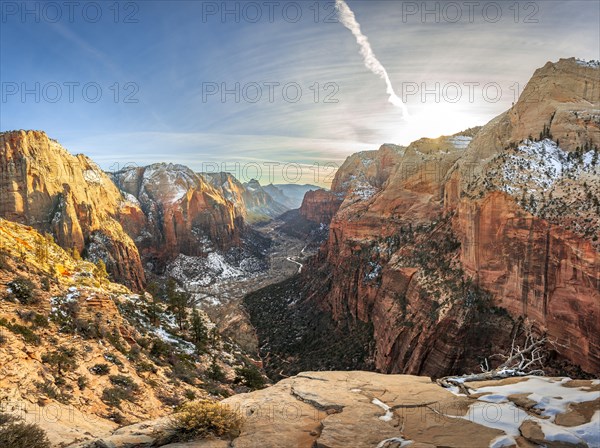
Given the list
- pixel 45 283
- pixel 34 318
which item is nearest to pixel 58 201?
pixel 45 283

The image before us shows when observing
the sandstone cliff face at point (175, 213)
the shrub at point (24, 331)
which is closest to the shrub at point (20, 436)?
the shrub at point (24, 331)

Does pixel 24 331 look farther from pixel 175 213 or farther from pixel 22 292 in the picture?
pixel 175 213

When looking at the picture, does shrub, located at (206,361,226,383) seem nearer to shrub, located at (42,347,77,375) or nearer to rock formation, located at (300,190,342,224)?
shrub, located at (42,347,77,375)

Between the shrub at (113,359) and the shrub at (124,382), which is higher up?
the shrub at (113,359)

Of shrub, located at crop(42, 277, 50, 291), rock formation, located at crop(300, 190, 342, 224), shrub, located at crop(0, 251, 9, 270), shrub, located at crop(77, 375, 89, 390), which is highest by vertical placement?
rock formation, located at crop(300, 190, 342, 224)

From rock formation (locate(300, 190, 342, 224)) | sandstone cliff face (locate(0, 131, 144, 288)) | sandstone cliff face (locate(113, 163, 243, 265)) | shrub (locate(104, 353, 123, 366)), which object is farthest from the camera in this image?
rock formation (locate(300, 190, 342, 224))

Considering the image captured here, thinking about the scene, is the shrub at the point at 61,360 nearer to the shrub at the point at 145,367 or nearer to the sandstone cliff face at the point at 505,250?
the shrub at the point at 145,367

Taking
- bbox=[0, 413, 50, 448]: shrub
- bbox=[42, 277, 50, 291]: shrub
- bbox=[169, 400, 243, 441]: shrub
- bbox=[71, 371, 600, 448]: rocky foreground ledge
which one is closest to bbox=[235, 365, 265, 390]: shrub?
bbox=[42, 277, 50, 291]: shrub
